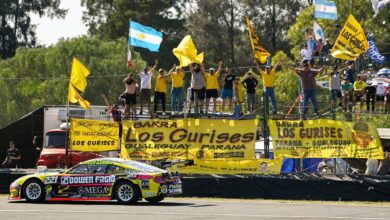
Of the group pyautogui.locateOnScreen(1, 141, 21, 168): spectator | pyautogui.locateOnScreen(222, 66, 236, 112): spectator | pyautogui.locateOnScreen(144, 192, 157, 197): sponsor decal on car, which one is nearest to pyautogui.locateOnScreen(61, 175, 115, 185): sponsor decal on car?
pyautogui.locateOnScreen(144, 192, 157, 197): sponsor decal on car

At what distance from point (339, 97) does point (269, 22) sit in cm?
4754

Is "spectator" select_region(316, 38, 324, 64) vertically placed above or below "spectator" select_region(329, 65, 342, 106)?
above

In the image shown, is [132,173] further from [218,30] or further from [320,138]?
[218,30]

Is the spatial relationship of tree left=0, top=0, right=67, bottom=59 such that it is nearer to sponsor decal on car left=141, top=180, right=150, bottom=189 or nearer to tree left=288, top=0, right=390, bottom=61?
tree left=288, top=0, right=390, bottom=61

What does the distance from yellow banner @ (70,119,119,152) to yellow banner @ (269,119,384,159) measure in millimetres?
5180

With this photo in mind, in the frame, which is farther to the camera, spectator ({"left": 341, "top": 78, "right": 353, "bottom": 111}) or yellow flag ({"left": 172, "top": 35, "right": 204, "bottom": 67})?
spectator ({"left": 341, "top": 78, "right": 353, "bottom": 111})

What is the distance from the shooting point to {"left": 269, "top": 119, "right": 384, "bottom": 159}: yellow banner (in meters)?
29.4

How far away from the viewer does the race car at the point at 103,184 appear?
25.4 meters

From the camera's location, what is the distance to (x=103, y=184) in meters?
25.9

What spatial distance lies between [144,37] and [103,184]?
33.1ft

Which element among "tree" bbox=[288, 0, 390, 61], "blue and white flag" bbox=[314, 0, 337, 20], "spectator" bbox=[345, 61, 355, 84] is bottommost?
"spectator" bbox=[345, 61, 355, 84]

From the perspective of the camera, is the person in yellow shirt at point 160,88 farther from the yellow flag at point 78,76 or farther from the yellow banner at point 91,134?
the yellow flag at point 78,76

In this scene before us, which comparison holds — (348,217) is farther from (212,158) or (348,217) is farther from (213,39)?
(213,39)

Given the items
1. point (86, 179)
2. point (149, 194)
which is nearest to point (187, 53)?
point (86, 179)
